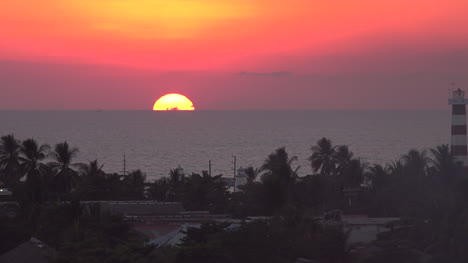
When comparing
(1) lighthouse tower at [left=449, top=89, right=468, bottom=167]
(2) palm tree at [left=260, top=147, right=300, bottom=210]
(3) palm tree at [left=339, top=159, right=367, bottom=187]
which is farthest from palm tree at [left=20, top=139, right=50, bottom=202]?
(1) lighthouse tower at [left=449, top=89, right=468, bottom=167]

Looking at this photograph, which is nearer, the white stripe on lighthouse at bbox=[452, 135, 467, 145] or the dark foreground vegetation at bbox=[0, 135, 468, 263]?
the dark foreground vegetation at bbox=[0, 135, 468, 263]

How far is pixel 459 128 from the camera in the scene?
66750mm

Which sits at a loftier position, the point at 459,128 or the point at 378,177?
the point at 459,128

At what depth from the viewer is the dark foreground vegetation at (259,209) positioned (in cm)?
3272

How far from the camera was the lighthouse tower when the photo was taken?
66.6m

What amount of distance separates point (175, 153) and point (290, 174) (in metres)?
124

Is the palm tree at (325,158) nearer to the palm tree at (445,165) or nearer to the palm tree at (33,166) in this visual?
the palm tree at (445,165)

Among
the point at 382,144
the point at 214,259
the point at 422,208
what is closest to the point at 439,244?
the point at 422,208

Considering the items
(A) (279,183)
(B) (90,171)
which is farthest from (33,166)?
(A) (279,183)

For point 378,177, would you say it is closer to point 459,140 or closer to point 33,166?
point 459,140

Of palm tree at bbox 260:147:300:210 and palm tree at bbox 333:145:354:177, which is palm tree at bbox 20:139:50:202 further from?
palm tree at bbox 333:145:354:177

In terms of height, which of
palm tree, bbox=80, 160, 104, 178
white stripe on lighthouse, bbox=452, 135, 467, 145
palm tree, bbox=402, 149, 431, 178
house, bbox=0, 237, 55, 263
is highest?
white stripe on lighthouse, bbox=452, 135, 467, 145

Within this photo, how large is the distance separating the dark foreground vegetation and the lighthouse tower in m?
6.53

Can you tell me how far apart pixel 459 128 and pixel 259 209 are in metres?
24.5
